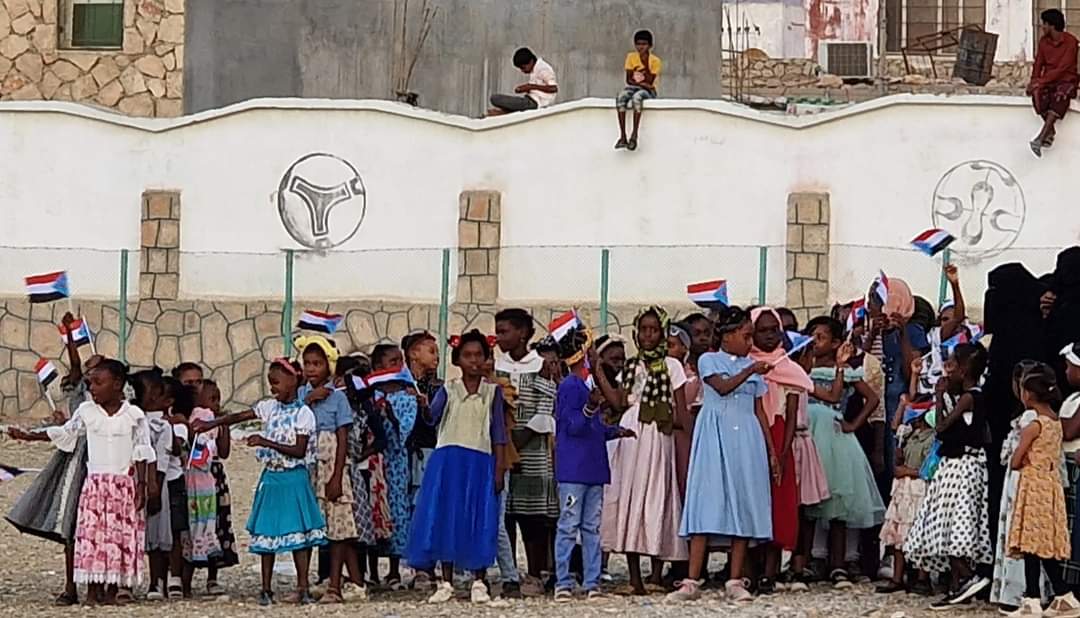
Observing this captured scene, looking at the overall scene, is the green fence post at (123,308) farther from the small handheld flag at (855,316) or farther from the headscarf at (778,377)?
the headscarf at (778,377)

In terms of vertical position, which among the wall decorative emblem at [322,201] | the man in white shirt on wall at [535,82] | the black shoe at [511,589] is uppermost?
the man in white shirt on wall at [535,82]

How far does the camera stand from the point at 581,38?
24359mm

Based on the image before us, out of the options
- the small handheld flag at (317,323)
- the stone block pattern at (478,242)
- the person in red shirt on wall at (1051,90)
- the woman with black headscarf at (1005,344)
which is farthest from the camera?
the stone block pattern at (478,242)

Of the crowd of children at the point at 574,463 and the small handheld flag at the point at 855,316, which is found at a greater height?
the small handheld flag at the point at 855,316

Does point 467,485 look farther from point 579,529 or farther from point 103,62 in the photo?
point 103,62

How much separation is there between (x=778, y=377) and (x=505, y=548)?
1669mm

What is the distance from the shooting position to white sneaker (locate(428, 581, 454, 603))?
37.6 ft

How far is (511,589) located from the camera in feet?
38.4

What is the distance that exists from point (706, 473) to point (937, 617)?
1.40 m

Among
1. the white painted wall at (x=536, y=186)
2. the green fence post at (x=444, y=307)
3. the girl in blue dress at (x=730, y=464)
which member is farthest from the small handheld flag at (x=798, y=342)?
the green fence post at (x=444, y=307)

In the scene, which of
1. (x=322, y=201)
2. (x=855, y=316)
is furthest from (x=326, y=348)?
(x=322, y=201)

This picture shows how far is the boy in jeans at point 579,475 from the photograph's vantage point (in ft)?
37.9

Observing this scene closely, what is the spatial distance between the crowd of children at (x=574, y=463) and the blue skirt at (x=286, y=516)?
1cm

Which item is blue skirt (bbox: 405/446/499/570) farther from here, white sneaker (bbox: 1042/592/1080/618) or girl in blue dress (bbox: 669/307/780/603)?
white sneaker (bbox: 1042/592/1080/618)
